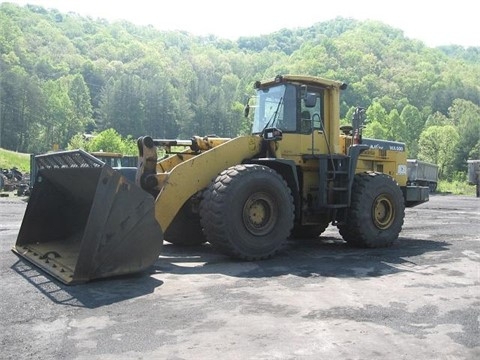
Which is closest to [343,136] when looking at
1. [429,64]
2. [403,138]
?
[403,138]

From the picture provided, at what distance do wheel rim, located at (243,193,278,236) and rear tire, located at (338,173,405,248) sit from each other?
Answer: 71.5 inches

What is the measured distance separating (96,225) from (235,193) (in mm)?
2047

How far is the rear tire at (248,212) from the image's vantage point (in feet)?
23.4

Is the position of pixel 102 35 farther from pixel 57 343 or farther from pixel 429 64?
pixel 57 343

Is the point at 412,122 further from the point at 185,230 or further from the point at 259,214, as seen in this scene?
the point at 259,214

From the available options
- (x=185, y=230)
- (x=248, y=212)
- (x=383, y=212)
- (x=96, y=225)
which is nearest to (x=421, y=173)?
(x=383, y=212)

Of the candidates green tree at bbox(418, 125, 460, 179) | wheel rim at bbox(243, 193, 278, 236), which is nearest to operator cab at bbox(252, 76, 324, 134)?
wheel rim at bbox(243, 193, 278, 236)

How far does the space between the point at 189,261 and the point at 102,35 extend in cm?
17639

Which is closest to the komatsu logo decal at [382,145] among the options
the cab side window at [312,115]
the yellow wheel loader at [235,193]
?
the yellow wheel loader at [235,193]

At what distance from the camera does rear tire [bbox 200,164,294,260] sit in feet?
23.4

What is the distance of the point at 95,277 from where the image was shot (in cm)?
597

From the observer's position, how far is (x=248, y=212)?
7535mm

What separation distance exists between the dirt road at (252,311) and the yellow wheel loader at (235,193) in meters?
0.38

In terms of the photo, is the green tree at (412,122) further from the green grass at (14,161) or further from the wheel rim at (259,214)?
the wheel rim at (259,214)
